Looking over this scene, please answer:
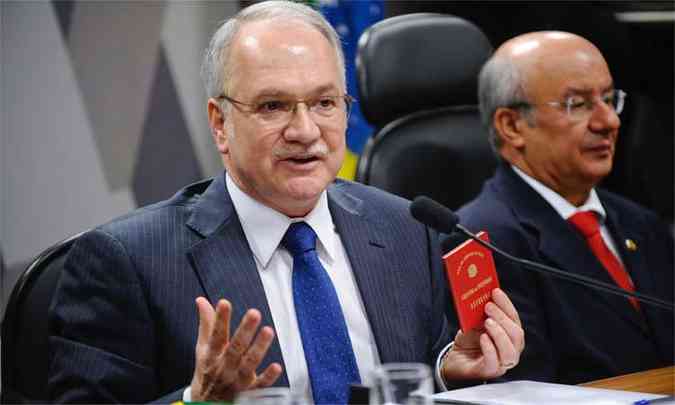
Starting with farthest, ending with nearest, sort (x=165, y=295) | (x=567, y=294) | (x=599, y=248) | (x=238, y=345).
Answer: (x=599, y=248), (x=567, y=294), (x=165, y=295), (x=238, y=345)

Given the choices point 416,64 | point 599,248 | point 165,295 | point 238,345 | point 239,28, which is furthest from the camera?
point 416,64

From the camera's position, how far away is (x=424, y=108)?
284cm

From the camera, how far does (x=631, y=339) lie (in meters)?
2.51

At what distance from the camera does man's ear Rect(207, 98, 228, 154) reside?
197cm

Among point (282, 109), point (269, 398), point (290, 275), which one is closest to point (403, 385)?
point (269, 398)

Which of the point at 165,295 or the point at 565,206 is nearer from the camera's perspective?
the point at 165,295

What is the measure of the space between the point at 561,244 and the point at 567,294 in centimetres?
13

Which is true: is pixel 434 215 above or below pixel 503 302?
above

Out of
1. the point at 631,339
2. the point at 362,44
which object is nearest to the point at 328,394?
the point at 631,339

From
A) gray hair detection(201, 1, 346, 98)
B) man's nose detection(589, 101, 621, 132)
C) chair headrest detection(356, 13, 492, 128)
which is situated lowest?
man's nose detection(589, 101, 621, 132)

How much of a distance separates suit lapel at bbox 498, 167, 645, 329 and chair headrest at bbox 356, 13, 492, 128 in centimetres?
36

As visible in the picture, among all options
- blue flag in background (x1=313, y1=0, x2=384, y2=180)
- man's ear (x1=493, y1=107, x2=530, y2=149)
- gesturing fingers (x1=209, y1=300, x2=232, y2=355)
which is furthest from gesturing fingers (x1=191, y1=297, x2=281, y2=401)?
blue flag in background (x1=313, y1=0, x2=384, y2=180)

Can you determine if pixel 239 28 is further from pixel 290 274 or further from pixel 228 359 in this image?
pixel 228 359

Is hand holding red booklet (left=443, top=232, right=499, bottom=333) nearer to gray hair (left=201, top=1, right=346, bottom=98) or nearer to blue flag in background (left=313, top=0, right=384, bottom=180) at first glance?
gray hair (left=201, top=1, right=346, bottom=98)
